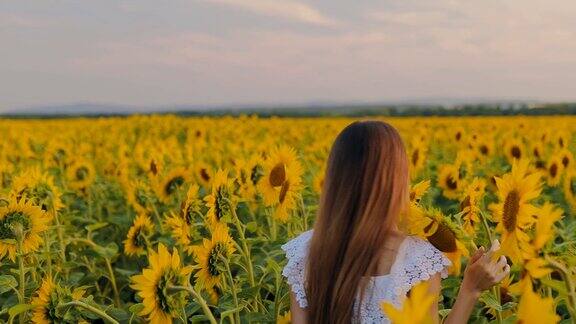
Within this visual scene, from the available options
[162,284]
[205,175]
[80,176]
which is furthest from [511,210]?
[80,176]

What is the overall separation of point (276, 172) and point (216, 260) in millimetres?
1033

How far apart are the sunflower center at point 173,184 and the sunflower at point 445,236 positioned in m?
2.94

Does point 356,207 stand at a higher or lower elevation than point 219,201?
higher

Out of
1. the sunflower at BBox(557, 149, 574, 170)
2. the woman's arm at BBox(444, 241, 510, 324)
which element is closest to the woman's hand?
the woman's arm at BBox(444, 241, 510, 324)

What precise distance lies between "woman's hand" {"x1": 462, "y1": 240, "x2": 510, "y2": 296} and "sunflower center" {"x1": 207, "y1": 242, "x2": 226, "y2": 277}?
112 cm

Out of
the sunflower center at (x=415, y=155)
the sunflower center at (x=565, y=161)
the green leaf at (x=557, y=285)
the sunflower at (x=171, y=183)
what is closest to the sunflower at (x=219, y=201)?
the sunflower at (x=171, y=183)

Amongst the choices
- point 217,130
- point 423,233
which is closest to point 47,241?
point 423,233

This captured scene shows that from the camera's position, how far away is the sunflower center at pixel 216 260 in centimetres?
308

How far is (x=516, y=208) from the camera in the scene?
2.26m

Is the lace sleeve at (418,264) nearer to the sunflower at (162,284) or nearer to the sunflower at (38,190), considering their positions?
the sunflower at (162,284)

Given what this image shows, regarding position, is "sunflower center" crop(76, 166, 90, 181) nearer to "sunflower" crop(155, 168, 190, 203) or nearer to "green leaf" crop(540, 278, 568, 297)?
"sunflower" crop(155, 168, 190, 203)

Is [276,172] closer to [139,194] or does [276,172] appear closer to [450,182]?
[139,194]

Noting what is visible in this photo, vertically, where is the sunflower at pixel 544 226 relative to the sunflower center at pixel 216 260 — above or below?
above

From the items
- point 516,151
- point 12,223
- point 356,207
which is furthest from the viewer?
point 516,151
